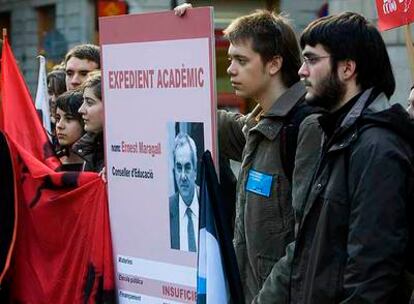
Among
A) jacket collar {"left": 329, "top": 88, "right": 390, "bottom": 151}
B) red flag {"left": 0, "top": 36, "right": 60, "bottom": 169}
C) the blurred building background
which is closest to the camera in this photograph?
jacket collar {"left": 329, "top": 88, "right": 390, "bottom": 151}

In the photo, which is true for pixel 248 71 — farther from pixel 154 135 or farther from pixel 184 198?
pixel 184 198

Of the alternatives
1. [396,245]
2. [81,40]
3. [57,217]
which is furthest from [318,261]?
[81,40]

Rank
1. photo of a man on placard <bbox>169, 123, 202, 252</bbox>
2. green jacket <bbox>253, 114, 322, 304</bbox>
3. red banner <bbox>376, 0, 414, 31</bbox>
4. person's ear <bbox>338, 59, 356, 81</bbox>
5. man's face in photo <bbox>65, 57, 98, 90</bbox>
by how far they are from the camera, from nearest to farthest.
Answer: person's ear <bbox>338, 59, 356, 81</bbox> < green jacket <bbox>253, 114, 322, 304</bbox> < photo of a man on placard <bbox>169, 123, 202, 252</bbox> < red banner <bbox>376, 0, 414, 31</bbox> < man's face in photo <bbox>65, 57, 98, 90</bbox>

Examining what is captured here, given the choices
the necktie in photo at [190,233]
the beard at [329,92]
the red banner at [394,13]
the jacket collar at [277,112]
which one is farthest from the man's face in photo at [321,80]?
the red banner at [394,13]

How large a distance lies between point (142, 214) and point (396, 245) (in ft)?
5.11

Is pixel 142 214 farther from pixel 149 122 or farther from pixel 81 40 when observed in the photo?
pixel 81 40

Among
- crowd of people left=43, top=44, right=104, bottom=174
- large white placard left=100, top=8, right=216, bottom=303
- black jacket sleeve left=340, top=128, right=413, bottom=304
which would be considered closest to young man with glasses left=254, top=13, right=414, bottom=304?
black jacket sleeve left=340, top=128, right=413, bottom=304

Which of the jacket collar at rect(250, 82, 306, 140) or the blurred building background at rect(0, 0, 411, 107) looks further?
the blurred building background at rect(0, 0, 411, 107)

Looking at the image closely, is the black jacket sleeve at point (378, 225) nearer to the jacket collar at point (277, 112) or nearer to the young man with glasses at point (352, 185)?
the young man with glasses at point (352, 185)

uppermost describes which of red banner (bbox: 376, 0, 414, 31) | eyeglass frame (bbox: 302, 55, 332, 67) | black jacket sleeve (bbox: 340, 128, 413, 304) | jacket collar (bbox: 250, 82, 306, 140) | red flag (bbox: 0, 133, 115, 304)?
red banner (bbox: 376, 0, 414, 31)

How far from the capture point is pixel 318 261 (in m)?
3.91

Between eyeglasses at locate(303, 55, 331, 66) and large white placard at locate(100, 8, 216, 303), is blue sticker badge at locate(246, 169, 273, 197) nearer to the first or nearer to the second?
large white placard at locate(100, 8, 216, 303)

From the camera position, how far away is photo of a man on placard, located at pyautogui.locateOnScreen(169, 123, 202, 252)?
15.5ft

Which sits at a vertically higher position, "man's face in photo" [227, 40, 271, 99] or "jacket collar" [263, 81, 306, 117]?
"man's face in photo" [227, 40, 271, 99]
